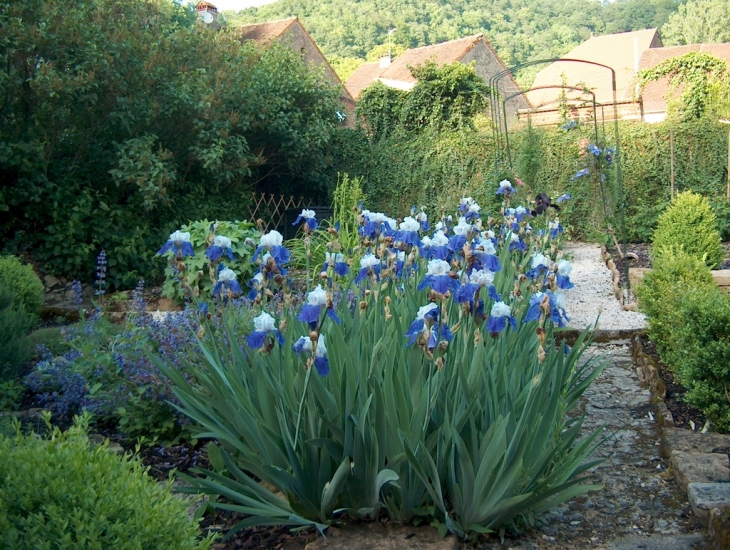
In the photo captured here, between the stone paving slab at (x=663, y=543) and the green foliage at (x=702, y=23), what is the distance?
159ft

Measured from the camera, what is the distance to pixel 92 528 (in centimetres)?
125

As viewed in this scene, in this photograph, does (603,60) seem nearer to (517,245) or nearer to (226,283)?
(517,245)

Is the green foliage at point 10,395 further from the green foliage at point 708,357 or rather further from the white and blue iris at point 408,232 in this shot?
the green foliage at point 708,357

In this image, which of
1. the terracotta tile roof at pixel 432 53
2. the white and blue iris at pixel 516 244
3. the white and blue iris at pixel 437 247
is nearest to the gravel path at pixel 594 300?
the white and blue iris at pixel 516 244

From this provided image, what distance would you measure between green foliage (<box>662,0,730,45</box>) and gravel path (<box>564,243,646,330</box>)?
4261 centimetres

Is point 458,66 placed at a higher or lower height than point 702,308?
higher

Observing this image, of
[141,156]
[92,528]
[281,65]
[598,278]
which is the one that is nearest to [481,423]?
[92,528]

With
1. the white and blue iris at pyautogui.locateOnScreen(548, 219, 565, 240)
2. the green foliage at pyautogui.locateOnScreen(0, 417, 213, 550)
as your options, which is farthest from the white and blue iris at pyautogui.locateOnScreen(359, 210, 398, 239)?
the white and blue iris at pyautogui.locateOnScreen(548, 219, 565, 240)

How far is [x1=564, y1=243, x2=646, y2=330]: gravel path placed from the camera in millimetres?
5277

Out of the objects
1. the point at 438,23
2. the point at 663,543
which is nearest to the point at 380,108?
the point at 663,543

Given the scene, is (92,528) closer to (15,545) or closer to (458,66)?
(15,545)

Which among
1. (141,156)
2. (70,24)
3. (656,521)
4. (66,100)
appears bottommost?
(656,521)

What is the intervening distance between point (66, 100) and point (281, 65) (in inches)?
154

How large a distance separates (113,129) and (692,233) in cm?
703
